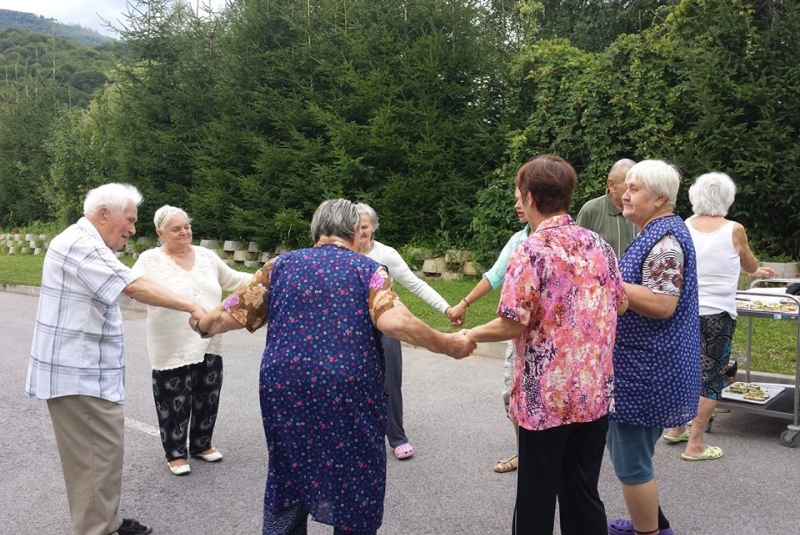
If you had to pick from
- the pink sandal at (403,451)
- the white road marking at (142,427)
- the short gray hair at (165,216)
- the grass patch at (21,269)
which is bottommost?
the grass patch at (21,269)

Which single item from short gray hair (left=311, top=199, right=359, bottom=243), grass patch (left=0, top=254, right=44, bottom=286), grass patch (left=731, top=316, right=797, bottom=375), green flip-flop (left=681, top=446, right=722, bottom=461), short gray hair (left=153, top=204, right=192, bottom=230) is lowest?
grass patch (left=0, top=254, right=44, bottom=286)

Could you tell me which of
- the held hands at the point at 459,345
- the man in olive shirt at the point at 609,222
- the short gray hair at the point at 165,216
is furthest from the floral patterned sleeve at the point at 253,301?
the man in olive shirt at the point at 609,222

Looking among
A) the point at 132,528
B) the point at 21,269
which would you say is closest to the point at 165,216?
the point at 132,528

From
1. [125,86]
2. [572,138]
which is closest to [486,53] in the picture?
[572,138]

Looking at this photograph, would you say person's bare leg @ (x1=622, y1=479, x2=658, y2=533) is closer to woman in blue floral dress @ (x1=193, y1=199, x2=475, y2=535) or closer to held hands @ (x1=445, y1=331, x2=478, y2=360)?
held hands @ (x1=445, y1=331, x2=478, y2=360)

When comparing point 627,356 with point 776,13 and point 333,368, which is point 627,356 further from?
point 776,13

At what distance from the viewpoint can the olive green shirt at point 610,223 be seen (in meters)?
4.81

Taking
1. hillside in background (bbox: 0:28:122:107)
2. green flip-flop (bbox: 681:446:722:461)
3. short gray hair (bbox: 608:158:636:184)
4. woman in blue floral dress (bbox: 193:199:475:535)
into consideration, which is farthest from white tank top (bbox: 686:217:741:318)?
hillside in background (bbox: 0:28:122:107)

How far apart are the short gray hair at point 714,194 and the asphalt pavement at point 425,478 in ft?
5.75

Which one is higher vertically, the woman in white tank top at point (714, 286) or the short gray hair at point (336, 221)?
the short gray hair at point (336, 221)

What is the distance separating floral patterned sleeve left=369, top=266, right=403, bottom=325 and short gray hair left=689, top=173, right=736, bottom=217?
3035 mm

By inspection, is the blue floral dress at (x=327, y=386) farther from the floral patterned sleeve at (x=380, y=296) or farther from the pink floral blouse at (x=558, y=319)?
the pink floral blouse at (x=558, y=319)

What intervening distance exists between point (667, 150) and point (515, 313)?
879 cm

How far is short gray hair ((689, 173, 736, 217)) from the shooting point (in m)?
4.83
